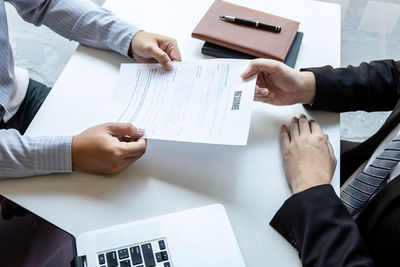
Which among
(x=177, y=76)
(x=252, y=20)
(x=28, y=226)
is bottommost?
(x=28, y=226)

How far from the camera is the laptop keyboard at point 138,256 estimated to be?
62cm

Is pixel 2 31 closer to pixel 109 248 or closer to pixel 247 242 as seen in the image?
pixel 109 248

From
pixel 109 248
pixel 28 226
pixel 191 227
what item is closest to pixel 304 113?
pixel 191 227

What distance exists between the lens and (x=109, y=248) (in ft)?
2.10

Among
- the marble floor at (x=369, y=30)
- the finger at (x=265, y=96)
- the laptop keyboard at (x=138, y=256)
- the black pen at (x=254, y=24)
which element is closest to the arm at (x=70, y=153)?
the laptop keyboard at (x=138, y=256)

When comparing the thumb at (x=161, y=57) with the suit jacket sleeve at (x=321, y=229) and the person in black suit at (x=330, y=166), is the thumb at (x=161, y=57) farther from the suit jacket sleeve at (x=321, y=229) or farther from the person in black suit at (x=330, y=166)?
the suit jacket sleeve at (x=321, y=229)

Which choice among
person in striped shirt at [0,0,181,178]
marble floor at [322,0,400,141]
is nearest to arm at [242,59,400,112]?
person in striped shirt at [0,0,181,178]

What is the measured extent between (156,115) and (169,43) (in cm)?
23

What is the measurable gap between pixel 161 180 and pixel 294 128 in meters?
0.30

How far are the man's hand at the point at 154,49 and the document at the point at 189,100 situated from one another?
0.02m

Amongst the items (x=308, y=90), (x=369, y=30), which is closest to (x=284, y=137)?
(x=308, y=90)

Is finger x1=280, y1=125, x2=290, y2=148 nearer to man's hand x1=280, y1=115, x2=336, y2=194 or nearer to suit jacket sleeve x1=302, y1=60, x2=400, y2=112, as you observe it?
man's hand x1=280, y1=115, x2=336, y2=194

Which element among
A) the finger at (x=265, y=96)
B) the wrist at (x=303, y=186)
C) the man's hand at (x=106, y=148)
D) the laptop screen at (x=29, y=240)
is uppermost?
the finger at (x=265, y=96)

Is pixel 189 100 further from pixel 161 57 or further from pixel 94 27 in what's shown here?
pixel 94 27
